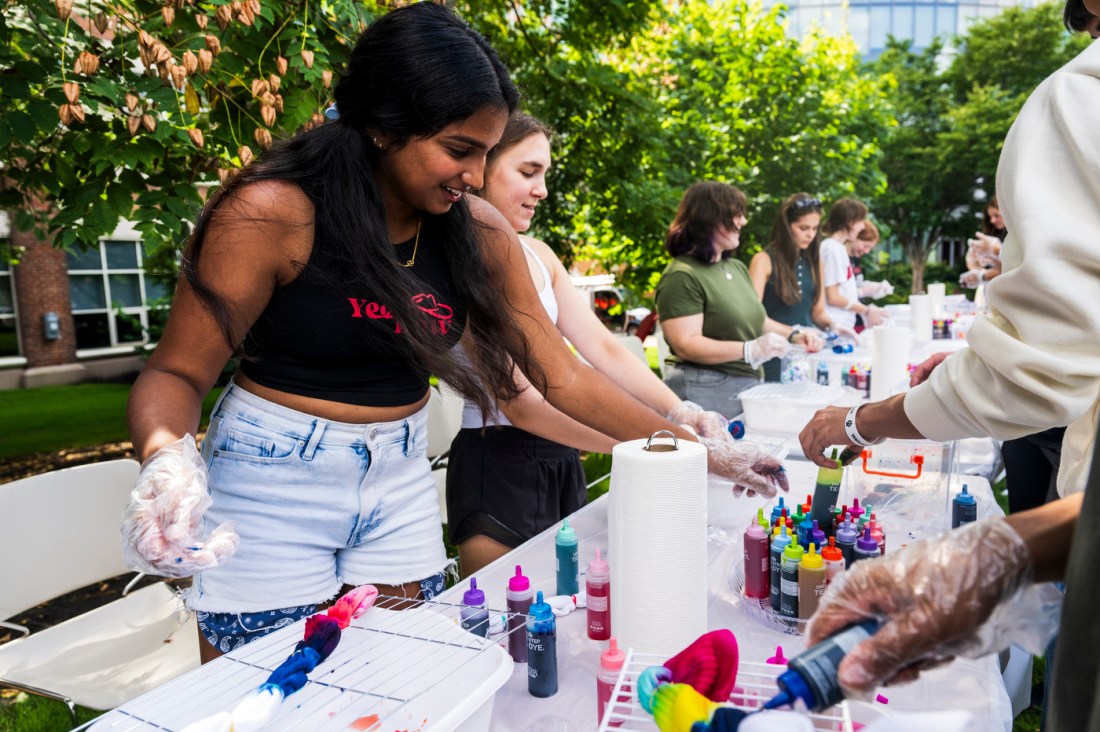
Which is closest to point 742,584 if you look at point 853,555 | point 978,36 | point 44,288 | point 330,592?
point 853,555

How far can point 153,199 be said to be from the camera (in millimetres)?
2689

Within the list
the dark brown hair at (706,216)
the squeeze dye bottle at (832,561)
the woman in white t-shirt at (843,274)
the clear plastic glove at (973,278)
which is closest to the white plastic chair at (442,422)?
the dark brown hair at (706,216)

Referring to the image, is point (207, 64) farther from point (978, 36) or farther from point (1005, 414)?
point (978, 36)

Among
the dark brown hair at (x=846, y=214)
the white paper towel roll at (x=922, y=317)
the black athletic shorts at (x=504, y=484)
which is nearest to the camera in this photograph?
the black athletic shorts at (x=504, y=484)

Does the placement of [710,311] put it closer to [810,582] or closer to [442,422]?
[442,422]

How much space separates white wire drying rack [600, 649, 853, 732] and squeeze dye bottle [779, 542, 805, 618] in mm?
314

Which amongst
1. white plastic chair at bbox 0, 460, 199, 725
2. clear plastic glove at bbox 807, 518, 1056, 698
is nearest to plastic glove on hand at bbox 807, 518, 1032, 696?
clear plastic glove at bbox 807, 518, 1056, 698

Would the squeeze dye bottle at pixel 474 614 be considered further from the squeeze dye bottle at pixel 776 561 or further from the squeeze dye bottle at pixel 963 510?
the squeeze dye bottle at pixel 963 510

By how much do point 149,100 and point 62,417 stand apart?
975cm

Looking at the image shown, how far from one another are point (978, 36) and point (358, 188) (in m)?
28.4

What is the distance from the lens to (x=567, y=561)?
1682mm

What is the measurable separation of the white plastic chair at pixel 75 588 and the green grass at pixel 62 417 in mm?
5250

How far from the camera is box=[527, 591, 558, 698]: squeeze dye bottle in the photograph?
4.15 ft

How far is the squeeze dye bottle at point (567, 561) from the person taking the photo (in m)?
1.68
